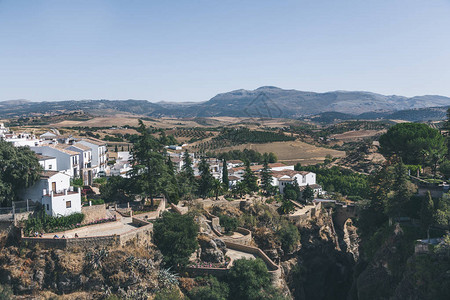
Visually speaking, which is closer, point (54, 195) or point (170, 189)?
point (54, 195)

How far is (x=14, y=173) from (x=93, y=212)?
6.83 m

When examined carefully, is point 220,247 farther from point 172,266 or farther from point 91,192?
point 91,192

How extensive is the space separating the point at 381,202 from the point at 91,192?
95.8ft

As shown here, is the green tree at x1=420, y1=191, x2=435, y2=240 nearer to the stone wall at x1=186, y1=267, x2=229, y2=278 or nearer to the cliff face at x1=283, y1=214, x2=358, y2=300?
the cliff face at x1=283, y1=214, x2=358, y2=300

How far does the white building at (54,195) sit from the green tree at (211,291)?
1155 centimetres

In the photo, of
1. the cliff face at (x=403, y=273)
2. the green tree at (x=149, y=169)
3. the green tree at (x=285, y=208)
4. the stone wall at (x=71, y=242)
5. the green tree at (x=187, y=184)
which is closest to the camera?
the cliff face at (x=403, y=273)

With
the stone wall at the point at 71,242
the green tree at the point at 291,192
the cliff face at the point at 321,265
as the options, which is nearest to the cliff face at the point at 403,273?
the cliff face at the point at 321,265

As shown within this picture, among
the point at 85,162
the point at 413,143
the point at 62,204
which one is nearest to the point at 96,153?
the point at 85,162

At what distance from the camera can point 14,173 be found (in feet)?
98.7

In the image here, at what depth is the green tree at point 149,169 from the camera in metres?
36.9

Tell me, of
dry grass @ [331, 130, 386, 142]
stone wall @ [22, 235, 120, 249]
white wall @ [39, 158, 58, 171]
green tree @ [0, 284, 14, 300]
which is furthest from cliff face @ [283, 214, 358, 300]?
dry grass @ [331, 130, 386, 142]

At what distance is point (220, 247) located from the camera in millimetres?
33875

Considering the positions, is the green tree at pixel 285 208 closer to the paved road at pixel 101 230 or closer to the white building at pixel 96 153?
the paved road at pixel 101 230

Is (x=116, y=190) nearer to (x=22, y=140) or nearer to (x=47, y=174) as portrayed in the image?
(x=47, y=174)
